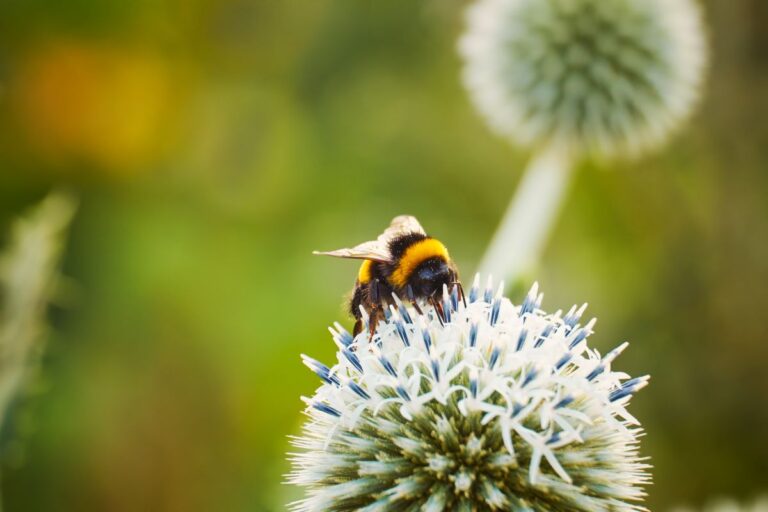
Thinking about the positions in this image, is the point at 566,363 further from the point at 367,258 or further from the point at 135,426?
the point at 135,426

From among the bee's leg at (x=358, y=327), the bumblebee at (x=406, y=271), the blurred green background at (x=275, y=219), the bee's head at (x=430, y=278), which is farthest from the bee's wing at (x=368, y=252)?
the blurred green background at (x=275, y=219)

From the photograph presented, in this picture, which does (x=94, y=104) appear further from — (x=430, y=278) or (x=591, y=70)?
(x=430, y=278)

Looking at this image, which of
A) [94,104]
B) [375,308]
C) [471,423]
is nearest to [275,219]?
[94,104]

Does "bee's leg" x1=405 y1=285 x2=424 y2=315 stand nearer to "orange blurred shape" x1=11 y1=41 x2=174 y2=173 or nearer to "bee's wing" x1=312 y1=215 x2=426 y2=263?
"bee's wing" x1=312 y1=215 x2=426 y2=263

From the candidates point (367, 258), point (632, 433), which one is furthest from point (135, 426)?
point (632, 433)

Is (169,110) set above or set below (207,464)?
above
